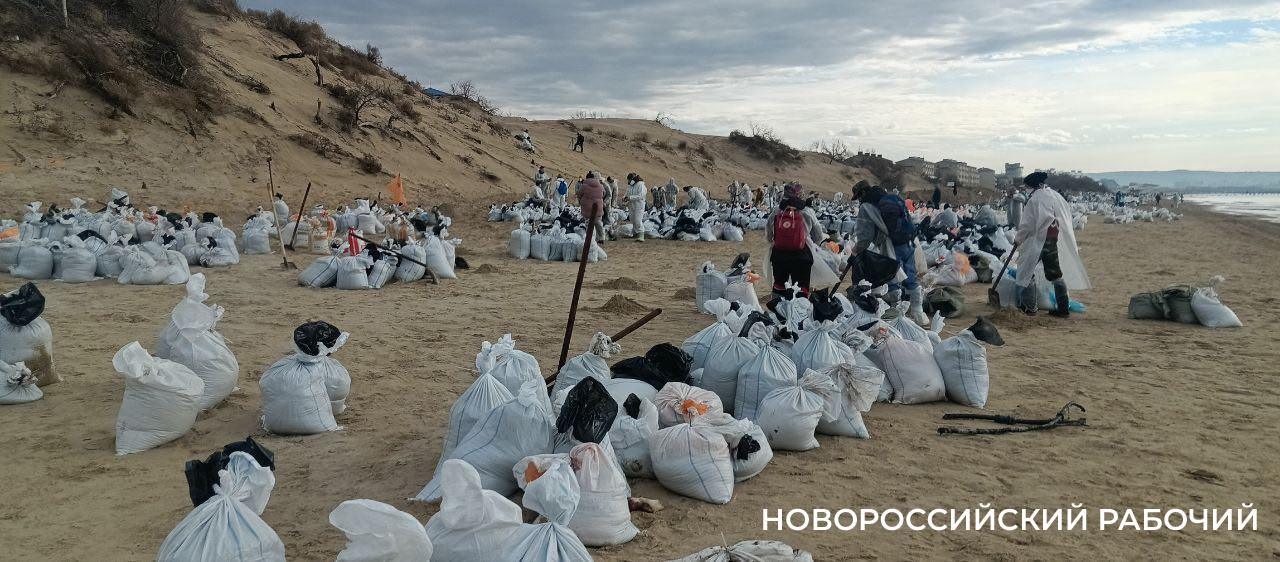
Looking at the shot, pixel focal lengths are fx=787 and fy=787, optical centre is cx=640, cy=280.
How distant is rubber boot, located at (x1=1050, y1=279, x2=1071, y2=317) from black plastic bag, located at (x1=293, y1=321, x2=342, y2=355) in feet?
21.4

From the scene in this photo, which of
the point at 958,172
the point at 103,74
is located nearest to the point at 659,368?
the point at 103,74

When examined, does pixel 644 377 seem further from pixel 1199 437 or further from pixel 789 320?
pixel 1199 437

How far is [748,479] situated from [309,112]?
21.4 metres

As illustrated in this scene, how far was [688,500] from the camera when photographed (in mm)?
3273

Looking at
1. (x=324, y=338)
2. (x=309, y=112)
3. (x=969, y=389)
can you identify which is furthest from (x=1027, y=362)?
(x=309, y=112)

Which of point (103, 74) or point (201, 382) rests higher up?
point (103, 74)

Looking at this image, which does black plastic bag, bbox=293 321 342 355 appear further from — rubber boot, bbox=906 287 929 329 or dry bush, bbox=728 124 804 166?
dry bush, bbox=728 124 804 166

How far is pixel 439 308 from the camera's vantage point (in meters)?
7.54

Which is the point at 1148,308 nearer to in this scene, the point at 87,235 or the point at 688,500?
the point at 688,500

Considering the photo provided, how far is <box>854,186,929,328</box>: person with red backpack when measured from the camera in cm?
674

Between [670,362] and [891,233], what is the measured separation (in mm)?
3381

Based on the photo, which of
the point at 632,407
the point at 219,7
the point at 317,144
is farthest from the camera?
the point at 219,7

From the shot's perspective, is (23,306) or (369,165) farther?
(369,165)

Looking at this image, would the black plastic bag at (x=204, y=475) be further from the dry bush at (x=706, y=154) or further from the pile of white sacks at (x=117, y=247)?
the dry bush at (x=706, y=154)
